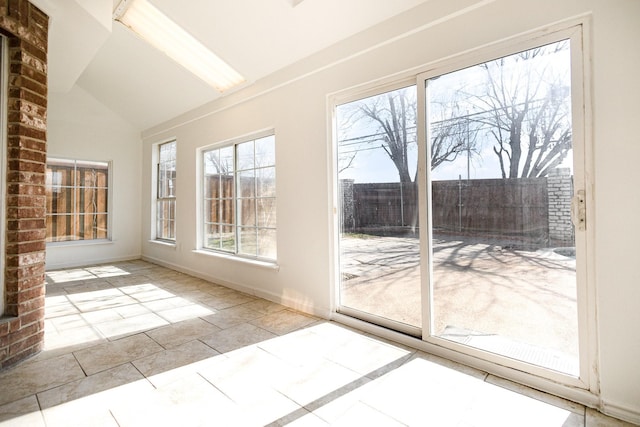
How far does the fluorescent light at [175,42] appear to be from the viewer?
320cm

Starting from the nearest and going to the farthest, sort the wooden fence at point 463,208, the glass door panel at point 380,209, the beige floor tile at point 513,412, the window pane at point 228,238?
1. the beige floor tile at point 513,412
2. the wooden fence at point 463,208
3. the glass door panel at point 380,209
4. the window pane at point 228,238

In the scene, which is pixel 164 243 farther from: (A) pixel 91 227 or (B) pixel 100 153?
(B) pixel 100 153

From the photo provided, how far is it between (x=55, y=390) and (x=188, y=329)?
1.00 meters

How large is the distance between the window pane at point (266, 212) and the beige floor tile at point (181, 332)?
1.32m

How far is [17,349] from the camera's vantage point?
220 centimetres

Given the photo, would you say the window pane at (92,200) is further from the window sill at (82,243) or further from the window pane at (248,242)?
the window pane at (248,242)

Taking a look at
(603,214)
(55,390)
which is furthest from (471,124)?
(55,390)

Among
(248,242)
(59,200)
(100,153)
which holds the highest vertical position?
(100,153)

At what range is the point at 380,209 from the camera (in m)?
2.71

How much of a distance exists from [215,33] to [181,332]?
2.87m

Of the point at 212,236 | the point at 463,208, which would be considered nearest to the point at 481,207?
the point at 463,208

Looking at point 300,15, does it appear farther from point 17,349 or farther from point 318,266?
point 17,349

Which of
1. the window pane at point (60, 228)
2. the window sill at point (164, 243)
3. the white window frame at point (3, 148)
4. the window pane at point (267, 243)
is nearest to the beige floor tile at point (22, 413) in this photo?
the white window frame at point (3, 148)

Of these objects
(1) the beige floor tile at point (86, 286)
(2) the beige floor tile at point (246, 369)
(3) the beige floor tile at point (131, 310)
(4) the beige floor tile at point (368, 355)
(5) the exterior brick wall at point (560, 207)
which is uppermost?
(5) the exterior brick wall at point (560, 207)
